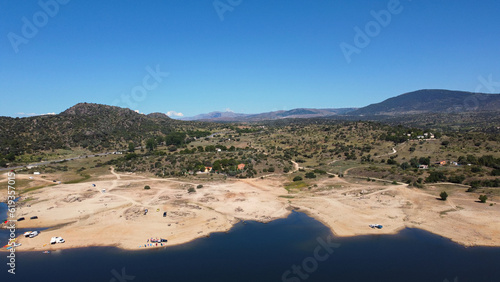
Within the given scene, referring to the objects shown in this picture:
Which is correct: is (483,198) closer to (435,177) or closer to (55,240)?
(435,177)

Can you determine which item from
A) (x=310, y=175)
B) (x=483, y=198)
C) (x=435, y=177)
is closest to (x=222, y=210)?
(x=310, y=175)

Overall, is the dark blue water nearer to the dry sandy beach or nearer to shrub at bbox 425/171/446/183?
the dry sandy beach

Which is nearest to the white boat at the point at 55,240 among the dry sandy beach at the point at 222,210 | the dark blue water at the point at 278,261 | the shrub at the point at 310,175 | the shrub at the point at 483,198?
the dry sandy beach at the point at 222,210

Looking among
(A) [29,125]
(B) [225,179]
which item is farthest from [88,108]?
(B) [225,179]

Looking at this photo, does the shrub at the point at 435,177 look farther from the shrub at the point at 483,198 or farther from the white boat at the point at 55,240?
the white boat at the point at 55,240

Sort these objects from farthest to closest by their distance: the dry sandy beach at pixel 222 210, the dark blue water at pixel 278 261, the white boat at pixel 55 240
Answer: the dry sandy beach at pixel 222 210 < the white boat at pixel 55 240 < the dark blue water at pixel 278 261

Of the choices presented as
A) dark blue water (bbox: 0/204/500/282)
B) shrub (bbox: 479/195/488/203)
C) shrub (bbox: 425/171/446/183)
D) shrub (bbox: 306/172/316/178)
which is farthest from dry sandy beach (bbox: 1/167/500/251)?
shrub (bbox: 306/172/316/178)

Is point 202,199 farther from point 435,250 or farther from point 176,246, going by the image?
point 435,250
